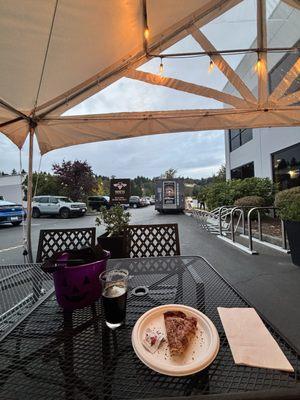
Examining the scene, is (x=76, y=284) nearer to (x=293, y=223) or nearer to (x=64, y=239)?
(x=64, y=239)

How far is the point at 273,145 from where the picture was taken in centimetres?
849

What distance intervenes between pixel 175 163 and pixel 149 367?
1460 inches

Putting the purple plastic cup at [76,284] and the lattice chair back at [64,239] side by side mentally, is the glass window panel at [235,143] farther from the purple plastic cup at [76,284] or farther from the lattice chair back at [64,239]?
the purple plastic cup at [76,284]

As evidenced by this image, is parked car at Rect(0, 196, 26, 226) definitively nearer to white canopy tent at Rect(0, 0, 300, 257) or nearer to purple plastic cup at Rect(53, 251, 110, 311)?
white canopy tent at Rect(0, 0, 300, 257)

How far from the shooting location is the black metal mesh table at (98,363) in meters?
0.60

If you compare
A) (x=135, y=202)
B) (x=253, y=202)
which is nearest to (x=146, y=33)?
(x=253, y=202)

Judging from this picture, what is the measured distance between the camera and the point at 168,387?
0.60 m

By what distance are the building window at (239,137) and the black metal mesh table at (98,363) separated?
1140cm

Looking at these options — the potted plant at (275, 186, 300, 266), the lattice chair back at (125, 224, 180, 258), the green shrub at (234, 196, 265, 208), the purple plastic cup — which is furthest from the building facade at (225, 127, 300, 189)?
the purple plastic cup

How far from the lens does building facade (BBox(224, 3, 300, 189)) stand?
548 centimetres

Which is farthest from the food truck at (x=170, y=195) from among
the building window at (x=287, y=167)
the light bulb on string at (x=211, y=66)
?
the light bulb on string at (x=211, y=66)

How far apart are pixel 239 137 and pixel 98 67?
38.0ft

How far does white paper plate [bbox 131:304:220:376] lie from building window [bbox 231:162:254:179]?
1125cm

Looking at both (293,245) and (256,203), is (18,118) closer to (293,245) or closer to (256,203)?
(293,245)
